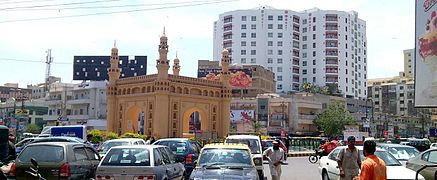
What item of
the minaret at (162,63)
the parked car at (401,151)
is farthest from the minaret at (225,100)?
the parked car at (401,151)

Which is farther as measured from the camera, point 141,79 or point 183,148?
point 141,79

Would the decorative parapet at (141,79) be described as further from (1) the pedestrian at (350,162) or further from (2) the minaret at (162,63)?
(1) the pedestrian at (350,162)

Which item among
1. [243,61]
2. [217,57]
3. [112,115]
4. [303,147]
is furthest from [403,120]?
[112,115]

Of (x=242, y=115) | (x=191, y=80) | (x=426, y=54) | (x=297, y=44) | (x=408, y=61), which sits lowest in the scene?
(x=242, y=115)

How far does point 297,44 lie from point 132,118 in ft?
252

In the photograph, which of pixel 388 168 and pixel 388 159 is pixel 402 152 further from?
pixel 388 168

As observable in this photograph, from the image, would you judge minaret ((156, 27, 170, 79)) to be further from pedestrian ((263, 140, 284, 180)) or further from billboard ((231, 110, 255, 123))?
pedestrian ((263, 140, 284, 180))

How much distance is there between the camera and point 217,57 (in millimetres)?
130500

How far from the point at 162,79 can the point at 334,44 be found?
3105 inches

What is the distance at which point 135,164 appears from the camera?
1154 cm

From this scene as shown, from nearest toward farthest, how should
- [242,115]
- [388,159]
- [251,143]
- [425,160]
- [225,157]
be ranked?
[225,157] → [388,159] → [425,160] → [251,143] → [242,115]

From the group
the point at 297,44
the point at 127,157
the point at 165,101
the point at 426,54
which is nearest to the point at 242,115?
the point at 165,101

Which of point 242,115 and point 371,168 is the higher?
point 371,168

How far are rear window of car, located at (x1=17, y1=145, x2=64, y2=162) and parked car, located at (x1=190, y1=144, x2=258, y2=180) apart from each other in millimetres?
3169
